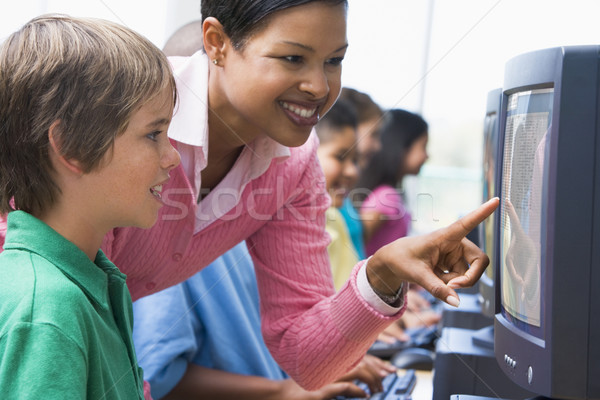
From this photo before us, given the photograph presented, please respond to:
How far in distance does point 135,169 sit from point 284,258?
44 centimetres

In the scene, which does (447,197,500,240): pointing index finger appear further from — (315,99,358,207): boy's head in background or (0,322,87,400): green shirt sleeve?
(315,99,358,207): boy's head in background

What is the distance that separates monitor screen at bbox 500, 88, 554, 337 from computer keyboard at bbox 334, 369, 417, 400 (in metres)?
0.50

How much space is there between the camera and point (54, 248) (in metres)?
0.72

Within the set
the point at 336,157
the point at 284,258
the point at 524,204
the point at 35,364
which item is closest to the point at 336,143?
the point at 336,157

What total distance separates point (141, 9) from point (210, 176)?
1.03 meters

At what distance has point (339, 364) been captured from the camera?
3.72ft

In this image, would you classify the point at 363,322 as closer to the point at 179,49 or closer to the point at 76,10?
the point at 179,49

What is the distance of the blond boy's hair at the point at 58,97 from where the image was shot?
74cm

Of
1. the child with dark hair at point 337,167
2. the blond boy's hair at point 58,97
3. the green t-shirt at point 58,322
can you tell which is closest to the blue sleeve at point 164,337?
the green t-shirt at point 58,322

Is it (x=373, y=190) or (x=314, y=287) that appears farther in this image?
(x=373, y=190)

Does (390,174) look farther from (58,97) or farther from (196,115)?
(58,97)

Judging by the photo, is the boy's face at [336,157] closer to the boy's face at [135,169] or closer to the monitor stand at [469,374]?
the monitor stand at [469,374]

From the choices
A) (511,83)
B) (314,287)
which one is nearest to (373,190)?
(314,287)

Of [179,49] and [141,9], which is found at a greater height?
[141,9]
